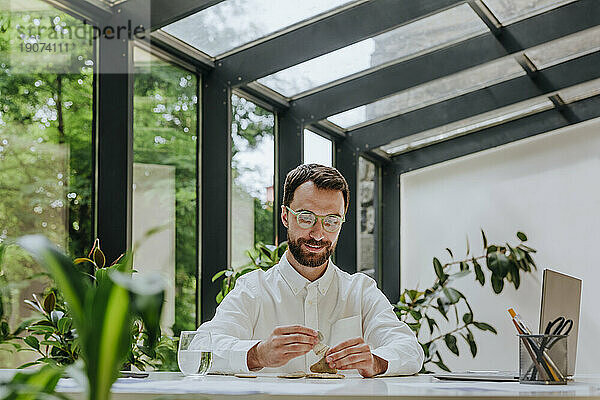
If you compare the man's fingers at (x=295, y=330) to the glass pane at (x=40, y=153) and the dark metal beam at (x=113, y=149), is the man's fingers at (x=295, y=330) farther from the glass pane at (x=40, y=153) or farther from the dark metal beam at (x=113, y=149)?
the dark metal beam at (x=113, y=149)

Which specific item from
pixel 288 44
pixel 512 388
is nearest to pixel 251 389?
pixel 512 388

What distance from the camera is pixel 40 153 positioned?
10.1ft

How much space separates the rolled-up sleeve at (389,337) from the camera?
222 centimetres

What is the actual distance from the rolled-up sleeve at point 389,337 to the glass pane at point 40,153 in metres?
1.29

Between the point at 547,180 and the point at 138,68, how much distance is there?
456cm

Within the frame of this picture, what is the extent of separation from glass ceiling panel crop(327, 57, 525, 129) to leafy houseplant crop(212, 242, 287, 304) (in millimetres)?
1699

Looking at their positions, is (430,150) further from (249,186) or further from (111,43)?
(111,43)

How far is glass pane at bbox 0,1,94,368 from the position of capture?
2.94 m

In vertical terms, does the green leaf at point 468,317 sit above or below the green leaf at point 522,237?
below

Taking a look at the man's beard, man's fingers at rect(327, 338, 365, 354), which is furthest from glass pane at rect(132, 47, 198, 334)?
man's fingers at rect(327, 338, 365, 354)

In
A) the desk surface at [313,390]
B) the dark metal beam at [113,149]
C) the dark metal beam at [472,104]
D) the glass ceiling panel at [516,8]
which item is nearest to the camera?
the desk surface at [313,390]

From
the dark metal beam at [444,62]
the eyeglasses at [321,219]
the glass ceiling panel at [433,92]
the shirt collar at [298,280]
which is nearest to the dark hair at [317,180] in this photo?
the eyeglasses at [321,219]

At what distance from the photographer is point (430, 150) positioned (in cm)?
707

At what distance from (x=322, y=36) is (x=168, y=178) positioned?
1.17 meters
